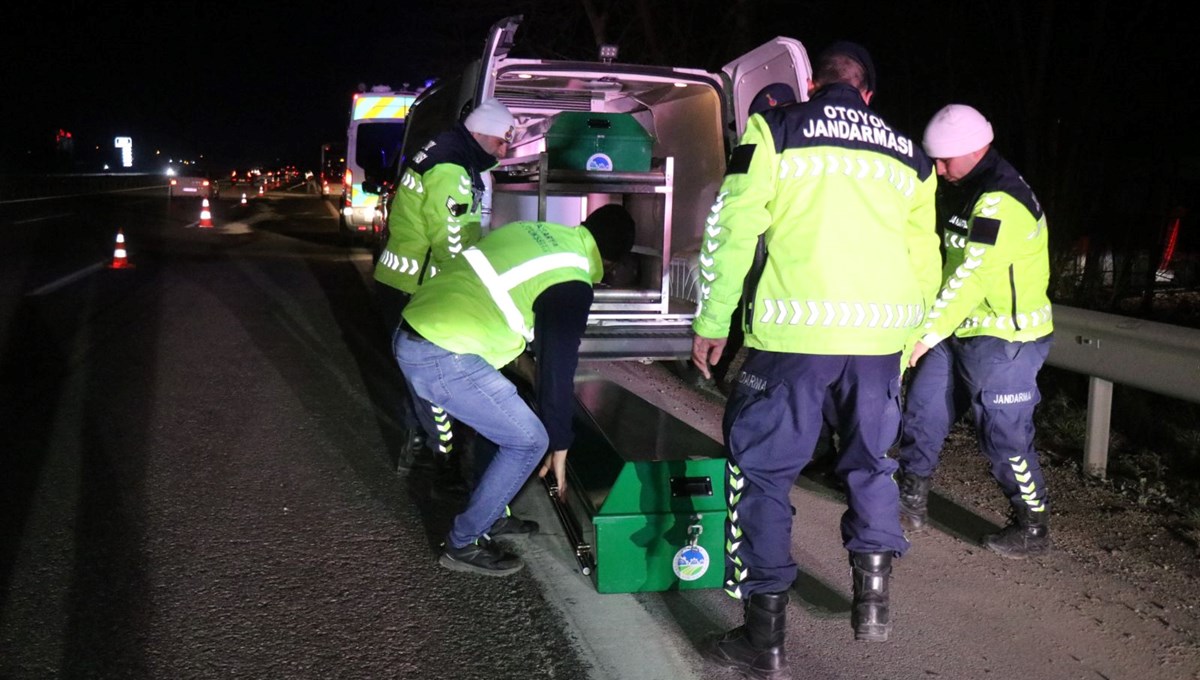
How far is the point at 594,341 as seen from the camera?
5.77 m

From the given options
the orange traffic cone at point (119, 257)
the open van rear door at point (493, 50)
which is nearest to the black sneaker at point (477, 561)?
the open van rear door at point (493, 50)

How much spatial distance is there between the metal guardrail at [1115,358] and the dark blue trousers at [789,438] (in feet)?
6.84

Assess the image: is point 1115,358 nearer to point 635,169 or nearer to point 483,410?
point 635,169

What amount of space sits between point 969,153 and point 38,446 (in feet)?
16.5

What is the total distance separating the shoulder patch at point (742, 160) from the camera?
10.3ft

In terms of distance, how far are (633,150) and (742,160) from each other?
356cm

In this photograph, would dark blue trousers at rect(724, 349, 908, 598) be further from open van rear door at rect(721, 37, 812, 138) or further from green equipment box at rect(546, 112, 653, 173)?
green equipment box at rect(546, 112, 653, 173)

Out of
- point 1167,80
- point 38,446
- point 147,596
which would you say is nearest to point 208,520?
point 147,596

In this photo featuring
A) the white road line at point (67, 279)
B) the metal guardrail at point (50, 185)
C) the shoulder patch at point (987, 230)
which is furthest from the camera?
the metal guardrail at point (50, 185)

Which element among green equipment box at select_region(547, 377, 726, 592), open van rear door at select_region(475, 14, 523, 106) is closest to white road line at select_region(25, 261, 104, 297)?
open van rear door at select_region(475, 14, 523, 106)

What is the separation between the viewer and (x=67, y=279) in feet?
41.7

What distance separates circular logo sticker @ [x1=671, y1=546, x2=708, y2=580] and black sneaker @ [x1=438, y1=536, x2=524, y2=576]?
0.69 metres

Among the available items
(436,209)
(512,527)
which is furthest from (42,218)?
(512,527)

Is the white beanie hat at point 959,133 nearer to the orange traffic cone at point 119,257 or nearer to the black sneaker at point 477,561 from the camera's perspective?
the black sneaker at point 477,561
